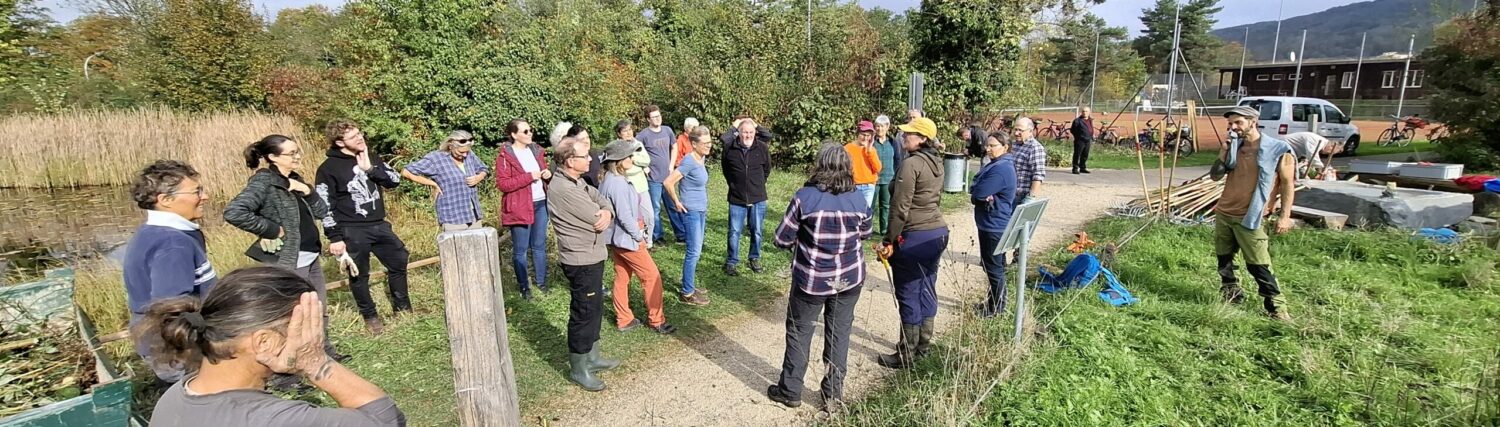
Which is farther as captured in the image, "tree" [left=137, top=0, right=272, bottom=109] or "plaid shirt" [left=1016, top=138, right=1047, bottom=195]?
"tree" [left=137, top=0, right=272, bottom=109]

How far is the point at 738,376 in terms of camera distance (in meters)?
4.32

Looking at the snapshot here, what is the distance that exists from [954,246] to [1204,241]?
251 centimetres

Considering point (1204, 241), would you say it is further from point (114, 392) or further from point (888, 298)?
point (114, 392)

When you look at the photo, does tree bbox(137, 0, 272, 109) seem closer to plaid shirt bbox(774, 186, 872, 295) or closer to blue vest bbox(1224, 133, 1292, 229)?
plaid shirt bbox(774, 186, 872, 295)

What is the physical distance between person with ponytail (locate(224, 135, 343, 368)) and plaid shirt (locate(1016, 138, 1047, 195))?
17.3ft

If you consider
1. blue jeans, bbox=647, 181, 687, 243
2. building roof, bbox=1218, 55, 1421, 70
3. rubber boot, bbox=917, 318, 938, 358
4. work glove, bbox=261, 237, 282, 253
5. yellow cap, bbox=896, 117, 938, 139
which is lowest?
rubber boot, bbox=917, 318, 938, 358

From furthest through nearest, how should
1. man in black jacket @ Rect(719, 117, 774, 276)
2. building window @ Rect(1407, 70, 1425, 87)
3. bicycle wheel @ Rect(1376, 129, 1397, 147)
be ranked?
building window @ Rect(1407, 70, 1425, 87) → bicycle wheel @ Rect(1376, 129, 1397, 147) → man in black jacket @ Rect(719, 117, 774, 276)

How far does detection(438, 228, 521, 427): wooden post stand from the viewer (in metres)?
2.34

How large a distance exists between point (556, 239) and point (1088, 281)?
161 inches

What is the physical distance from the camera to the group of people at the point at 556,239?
1537 mm

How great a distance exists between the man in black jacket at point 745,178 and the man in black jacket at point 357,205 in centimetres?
279

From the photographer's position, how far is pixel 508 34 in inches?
462

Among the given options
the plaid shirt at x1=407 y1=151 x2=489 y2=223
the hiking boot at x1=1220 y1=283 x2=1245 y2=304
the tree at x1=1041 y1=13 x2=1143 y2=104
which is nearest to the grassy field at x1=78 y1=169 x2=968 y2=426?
the plaid shirt at x1=407 y1=151 x2=489 y2=223

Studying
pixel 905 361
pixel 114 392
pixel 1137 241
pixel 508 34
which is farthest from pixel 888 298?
pixel 508 34
